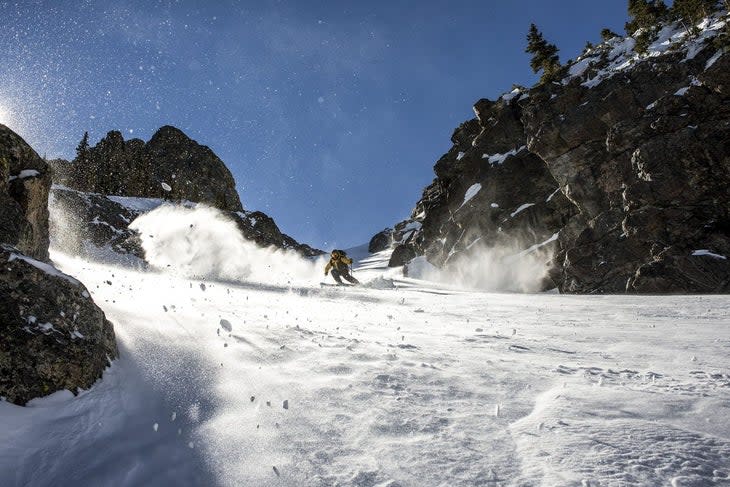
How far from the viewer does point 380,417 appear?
169 inches

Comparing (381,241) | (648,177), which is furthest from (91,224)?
(381,241)

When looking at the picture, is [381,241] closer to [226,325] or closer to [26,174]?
[26,174]

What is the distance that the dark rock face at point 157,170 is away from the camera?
74250 millimetres

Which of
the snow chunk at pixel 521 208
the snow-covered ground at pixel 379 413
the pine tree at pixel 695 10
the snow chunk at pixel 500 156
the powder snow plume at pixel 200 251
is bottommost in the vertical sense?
the snow-covered ground at pixel 379 413

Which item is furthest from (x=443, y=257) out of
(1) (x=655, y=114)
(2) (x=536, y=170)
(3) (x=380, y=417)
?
(3) (x=380, y=417)

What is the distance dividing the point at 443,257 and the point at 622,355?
41.8 metres

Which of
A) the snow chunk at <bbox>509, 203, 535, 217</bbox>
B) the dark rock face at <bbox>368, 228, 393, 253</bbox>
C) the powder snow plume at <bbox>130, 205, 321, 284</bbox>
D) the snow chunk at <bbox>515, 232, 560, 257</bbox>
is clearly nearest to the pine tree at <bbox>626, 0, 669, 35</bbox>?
the snow chunk at <bbox>509, 203, 535, 217</bbox>

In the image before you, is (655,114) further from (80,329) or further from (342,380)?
(80,329)

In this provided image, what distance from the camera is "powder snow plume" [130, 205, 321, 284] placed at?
1135 inches

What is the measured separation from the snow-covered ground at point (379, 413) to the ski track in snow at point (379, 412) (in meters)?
0.02

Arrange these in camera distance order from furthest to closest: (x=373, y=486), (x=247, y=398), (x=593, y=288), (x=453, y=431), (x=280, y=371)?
(x=593, y=288) < (x=280, y=371) < (x=247, y=398) < (x=453, y=431) < (x=373, y=486)

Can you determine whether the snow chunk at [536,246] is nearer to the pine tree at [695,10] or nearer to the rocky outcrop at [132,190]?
the pine tree at [695,10]

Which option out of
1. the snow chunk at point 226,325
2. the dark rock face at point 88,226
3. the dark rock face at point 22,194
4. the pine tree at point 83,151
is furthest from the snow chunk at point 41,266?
the pine tree at point 83,151

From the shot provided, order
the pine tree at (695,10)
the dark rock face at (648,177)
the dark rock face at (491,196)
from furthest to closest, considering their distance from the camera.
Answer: the dark rock face at (491,196) < the pine tree at (695,10) < the dark rock face at (648,177)
